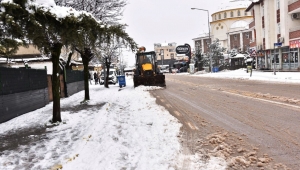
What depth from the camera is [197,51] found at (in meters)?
72.8

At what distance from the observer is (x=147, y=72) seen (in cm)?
2591

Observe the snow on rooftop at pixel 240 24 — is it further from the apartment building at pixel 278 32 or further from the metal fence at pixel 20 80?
the metal fence at pixel 20 80

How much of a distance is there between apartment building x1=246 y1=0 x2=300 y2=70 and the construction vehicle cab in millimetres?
13112

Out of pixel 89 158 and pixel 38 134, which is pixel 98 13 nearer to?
pixel 38 134

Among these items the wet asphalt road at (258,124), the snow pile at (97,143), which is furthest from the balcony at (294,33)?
the snow pile at (97,143)

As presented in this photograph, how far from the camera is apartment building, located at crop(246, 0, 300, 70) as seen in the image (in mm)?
33688

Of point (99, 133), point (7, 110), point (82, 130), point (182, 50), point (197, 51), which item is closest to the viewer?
point (99, 133)

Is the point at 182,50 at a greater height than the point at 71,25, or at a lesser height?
greater

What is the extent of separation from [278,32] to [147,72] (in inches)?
849

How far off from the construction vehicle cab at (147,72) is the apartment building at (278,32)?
1311 cm

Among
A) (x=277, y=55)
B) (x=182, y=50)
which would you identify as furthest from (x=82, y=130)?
(x=182, y=50)

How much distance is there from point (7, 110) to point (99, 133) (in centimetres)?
489

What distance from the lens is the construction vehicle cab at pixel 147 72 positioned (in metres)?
24.8

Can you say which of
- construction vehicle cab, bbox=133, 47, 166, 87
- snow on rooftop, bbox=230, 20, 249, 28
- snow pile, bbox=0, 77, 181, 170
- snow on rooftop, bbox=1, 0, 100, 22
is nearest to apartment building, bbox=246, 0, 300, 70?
construction vehicle cab, bbox=133, 47, 166, 87
